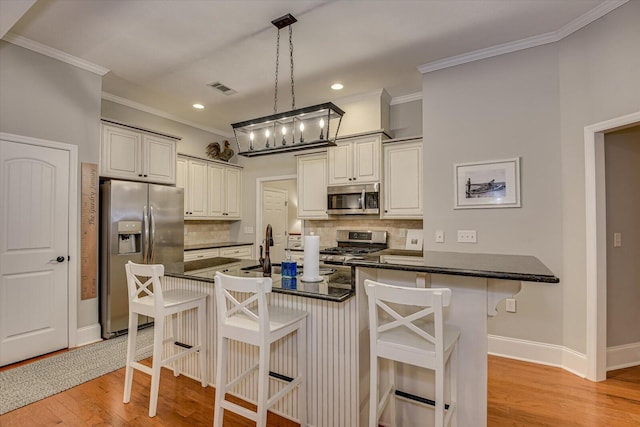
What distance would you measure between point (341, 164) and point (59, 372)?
3.64 metres

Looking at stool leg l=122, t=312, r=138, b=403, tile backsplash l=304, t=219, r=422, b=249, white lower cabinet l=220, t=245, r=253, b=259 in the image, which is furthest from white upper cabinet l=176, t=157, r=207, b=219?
stool leg l=122, t=312, r=138, b=403

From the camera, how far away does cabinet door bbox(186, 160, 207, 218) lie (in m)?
4.86

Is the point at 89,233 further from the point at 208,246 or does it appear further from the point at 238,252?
the point at 238,252

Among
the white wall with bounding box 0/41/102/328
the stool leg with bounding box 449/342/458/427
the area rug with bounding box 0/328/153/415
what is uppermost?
the white wall with bounding box 0/41/102/328

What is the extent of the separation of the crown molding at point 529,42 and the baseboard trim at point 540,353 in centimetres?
277

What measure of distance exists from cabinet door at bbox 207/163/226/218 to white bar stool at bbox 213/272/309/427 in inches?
141

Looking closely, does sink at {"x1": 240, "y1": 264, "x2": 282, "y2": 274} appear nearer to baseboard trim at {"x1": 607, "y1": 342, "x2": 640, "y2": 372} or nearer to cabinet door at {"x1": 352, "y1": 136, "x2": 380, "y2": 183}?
cabinet door at {"x1": 352, "y1": 136, "x2": 380, "y2": 183}

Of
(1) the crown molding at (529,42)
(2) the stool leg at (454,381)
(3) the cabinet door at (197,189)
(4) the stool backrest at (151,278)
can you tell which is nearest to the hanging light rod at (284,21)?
(1) the crown molding at (529,42)

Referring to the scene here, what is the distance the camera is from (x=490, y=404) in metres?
2.21

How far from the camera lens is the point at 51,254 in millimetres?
3053

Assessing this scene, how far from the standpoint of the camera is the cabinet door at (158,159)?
13.1 ft

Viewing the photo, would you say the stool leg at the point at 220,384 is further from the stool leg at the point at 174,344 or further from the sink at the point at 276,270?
the stool leg at the point at 174,344

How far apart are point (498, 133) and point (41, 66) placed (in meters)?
4.54

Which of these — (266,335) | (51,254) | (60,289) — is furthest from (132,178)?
(266,335)
